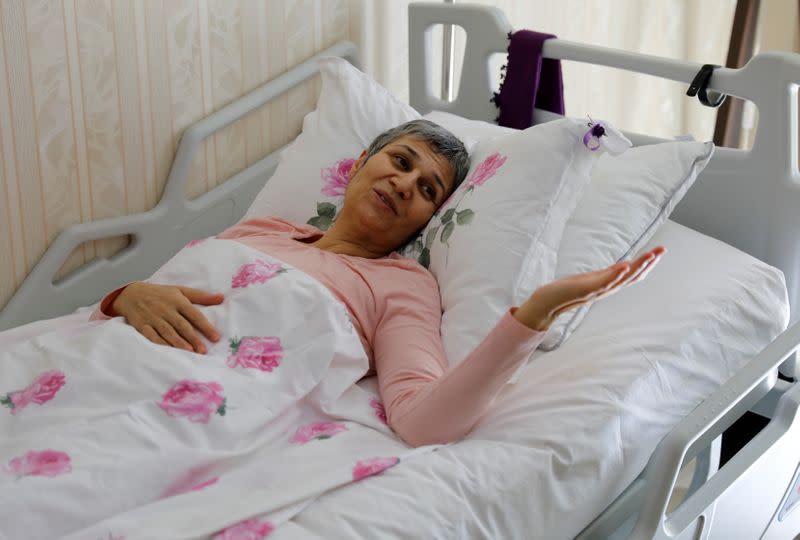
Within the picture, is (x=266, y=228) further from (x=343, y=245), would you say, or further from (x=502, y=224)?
(x=502, y=224)

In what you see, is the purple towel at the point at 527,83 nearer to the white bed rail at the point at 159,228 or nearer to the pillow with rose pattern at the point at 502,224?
the pillow with rose pattern at the point at 502,224

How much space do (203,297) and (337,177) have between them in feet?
1.66

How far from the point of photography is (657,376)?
60.0 inches

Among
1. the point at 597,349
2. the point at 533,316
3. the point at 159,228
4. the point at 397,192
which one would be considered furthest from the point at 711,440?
the point at 159,228

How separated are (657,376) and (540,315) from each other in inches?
13.3

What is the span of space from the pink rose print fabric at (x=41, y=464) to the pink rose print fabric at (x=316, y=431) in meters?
0.32

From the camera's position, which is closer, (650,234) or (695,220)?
(650,234)

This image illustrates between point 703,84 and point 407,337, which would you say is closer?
point 407,337

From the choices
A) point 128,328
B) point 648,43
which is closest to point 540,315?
point 128,328

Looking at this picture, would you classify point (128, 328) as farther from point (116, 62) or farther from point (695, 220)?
point (695, 220)

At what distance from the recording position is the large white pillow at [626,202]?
1719mm

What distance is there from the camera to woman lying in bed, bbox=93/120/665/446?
1.30 m

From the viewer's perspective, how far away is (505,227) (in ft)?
5.52

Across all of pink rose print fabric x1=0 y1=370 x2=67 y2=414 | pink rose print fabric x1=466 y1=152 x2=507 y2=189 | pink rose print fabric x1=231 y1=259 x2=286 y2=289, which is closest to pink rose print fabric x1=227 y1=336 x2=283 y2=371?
pink rose print fabric x1=231 y1=259 x2=286 y2=289
